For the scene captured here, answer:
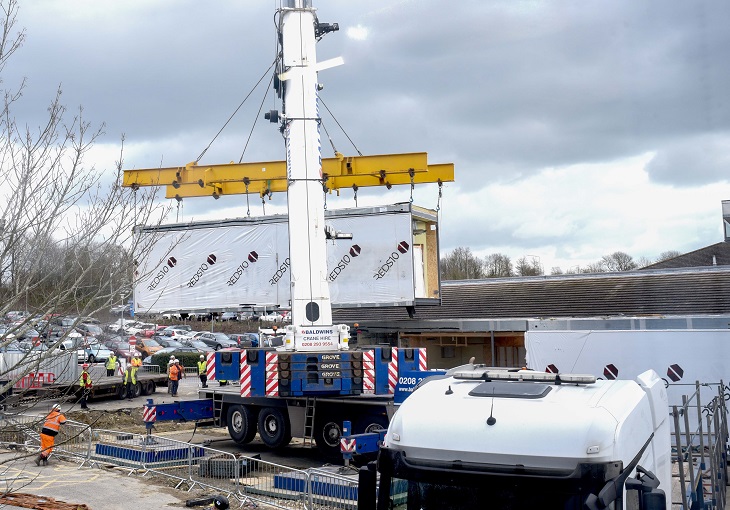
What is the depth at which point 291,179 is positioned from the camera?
1719cm

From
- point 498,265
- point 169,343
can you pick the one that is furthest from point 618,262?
point 169,343

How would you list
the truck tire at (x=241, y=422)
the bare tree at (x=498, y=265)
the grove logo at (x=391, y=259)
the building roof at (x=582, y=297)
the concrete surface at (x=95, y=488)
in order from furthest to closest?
the bare tree at (x=498, y=265) → the grove logo at (x=391, y=259) → the building roof at (x=582, y=297) → the truck tire at (x=241, y=422) → the concrete surface at (x=95, y=488)

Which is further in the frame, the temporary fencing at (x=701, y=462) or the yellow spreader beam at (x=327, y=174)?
the yellow spreader beam at (x=327, y=174)

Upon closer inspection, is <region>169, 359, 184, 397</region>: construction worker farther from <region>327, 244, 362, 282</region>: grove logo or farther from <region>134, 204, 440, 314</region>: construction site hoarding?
<region>327, 244, 362, 282</region>: grove logo

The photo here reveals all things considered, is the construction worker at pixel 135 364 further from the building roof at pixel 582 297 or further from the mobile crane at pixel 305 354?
the mobile crane at pixel 305 354

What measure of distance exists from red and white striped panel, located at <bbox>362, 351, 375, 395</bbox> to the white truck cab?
1055 centimetres

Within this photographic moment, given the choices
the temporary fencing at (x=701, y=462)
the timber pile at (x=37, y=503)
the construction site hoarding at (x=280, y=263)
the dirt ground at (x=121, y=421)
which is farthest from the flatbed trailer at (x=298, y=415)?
the construction site hoarding at (x=280, y=263)

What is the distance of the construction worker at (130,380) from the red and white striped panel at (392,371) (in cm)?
1491

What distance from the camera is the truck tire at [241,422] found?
18.9 meters

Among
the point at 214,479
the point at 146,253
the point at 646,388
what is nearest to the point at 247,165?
the point at 214,479

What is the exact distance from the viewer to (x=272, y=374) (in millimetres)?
16859

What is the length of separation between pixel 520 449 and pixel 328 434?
13.0 metres

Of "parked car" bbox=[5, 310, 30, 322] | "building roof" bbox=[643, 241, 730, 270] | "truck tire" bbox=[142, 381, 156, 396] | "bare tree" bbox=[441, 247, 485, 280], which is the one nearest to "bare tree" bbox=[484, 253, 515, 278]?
"bare tree" bbox=[441, 247, 485, 280]

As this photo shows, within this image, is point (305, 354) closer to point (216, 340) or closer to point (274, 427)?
point (274, 427)
